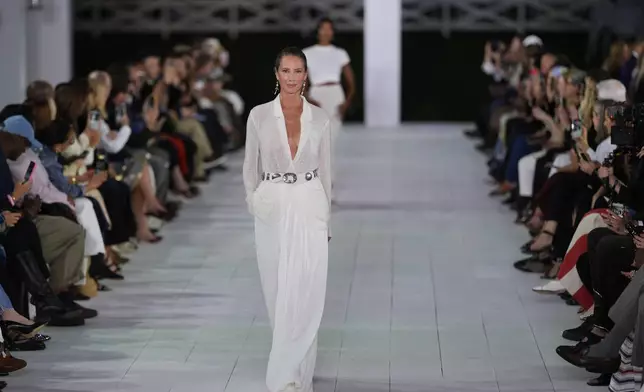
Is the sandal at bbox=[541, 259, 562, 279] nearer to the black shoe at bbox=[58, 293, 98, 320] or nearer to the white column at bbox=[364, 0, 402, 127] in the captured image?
the black shoe at bbox=[58, 293, 98, 320]

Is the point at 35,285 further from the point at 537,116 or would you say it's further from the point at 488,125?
the point at 488,125

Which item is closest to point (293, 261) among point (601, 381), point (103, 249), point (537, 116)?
point (601, 381)

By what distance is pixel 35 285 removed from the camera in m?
6.13

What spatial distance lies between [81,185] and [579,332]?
8.62ft

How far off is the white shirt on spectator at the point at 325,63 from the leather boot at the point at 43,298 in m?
4.55

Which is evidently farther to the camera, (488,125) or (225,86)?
(225,86)

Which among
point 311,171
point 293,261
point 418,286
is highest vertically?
point 311,171

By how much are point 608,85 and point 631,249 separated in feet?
6.67

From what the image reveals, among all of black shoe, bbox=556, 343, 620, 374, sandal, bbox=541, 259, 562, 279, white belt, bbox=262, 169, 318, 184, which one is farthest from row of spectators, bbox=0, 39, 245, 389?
sandal, bbox=541, 259, 562, 279

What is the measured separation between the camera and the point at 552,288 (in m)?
7.14

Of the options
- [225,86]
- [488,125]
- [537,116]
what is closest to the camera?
[537,116]

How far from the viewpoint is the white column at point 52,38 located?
1337 centimetres

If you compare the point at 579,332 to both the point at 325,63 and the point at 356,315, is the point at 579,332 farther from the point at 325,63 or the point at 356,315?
the point at 325,63

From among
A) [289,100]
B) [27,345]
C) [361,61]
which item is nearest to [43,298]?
[27,345]
